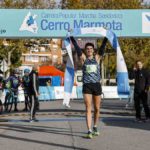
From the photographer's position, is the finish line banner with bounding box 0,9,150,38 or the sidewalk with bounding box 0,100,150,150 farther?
the finish line banner with bounding box 0,9,150,38

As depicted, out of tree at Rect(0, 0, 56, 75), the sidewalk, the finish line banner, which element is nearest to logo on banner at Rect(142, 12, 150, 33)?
the finish line banner

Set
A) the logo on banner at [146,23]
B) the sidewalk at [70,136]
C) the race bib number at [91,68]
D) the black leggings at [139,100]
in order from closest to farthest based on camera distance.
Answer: the sidewalk at [70,136]
the race bib number at [91,68]
the black leggings at [139,100]
the logo on banner at [146,23]

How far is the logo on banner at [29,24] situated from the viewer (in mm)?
17109

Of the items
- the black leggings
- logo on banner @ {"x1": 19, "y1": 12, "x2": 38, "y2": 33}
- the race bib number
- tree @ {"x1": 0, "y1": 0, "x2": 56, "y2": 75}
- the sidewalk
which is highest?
tree @ {"x1": 0, "y1": 0, "x2": 56, "y2": 75}

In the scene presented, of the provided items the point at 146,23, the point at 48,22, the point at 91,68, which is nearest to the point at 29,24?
the point at 48,22

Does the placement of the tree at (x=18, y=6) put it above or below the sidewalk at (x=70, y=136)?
above

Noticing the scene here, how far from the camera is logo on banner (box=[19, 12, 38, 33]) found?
56.1 feet

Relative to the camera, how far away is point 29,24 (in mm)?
17094

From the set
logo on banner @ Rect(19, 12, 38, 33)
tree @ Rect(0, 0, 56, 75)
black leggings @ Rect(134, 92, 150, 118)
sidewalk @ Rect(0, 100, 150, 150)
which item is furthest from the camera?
tree @ Rect(0, 0, 56, 75)

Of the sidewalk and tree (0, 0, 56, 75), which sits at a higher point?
tree (0, 0, 56, 75)

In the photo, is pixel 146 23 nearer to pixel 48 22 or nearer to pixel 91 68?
pixel 48 22

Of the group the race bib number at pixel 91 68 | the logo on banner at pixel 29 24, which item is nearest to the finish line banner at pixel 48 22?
the logo on banner at pixel 29 24

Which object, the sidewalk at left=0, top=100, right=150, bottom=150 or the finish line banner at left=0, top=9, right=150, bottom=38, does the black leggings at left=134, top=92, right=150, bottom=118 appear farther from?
the finish line banner at left=0, top=9, right=150, bottom=38

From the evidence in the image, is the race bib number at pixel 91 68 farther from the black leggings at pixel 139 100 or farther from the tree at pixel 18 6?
the tree at pixel 18 6
